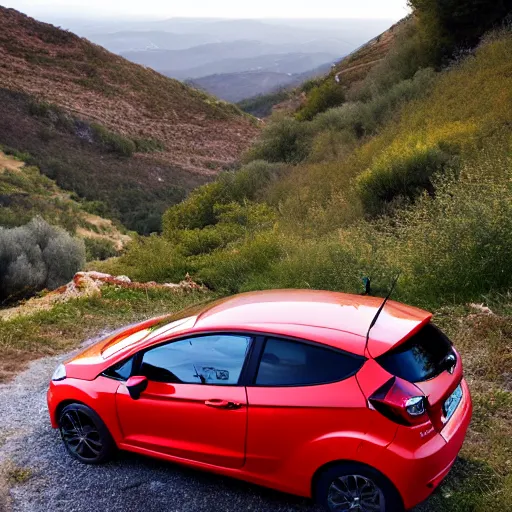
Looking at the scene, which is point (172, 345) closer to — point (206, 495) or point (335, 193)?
point (206, 495)

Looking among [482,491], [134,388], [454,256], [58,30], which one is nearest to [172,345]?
[134,388]

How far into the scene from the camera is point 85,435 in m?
4.98

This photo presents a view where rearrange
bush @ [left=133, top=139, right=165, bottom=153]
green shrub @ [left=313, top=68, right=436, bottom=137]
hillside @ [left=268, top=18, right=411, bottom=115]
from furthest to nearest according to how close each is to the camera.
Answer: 1. bush @ [left=133, top=139, right=165, bottom=153]
2. hillside @ [left=268, top=18, right=411, bottom=115]
3. green shrub @ [left=313, top=68, right=436, bottom=137]

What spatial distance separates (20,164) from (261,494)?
36.6m

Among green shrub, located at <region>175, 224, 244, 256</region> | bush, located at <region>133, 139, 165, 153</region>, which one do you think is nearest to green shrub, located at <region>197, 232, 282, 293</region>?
green shrub, located at <region>175, 224, 244, 256</region>

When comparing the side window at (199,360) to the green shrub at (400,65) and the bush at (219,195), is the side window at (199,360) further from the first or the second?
the green shrub at (400,65)

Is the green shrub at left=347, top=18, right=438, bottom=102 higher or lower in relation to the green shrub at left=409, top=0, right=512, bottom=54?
lower

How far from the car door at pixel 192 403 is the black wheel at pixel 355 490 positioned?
25.1 inches

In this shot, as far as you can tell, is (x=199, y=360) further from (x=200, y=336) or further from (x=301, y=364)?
(x=301, y=364)

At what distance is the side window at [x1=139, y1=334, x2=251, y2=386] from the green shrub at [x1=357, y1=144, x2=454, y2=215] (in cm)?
921

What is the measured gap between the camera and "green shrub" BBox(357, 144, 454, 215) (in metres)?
13.1

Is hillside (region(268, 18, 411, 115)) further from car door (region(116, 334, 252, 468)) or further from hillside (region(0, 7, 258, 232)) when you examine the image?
car door (region(116, 334, 252, 468))

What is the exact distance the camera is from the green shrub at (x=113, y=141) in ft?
151

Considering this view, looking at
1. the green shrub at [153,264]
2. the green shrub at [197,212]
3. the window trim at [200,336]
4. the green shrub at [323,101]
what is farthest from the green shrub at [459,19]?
the window trim at [200,336]
